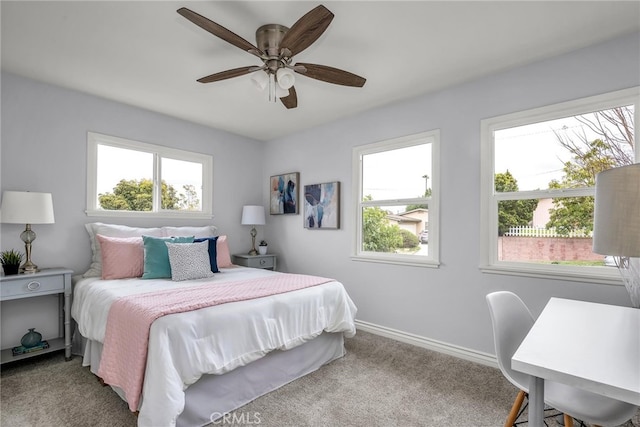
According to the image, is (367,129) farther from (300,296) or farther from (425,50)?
(300,296)

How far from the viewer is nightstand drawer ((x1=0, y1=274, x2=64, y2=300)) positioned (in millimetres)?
2486

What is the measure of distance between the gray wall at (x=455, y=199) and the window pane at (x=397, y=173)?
19 cm

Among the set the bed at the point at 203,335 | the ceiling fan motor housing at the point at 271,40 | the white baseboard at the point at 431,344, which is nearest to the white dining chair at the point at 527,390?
the white baseboard at the point at 431,344

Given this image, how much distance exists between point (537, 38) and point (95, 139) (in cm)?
402

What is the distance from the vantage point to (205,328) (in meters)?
1.92

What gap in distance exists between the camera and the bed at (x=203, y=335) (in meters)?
1.73

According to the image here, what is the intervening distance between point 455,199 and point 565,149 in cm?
90

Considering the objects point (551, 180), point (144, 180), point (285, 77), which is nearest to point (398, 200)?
point (551, 180)

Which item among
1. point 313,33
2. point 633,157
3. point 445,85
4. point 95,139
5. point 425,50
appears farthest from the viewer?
point 95,139

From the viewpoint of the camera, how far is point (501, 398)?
222 centimetres

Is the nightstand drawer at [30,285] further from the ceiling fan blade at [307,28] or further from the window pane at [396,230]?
the window pane at [396,230]

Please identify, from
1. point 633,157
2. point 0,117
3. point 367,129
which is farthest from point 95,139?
point 633,157

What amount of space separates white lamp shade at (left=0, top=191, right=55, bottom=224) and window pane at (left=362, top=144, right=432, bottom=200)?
10.0 ft

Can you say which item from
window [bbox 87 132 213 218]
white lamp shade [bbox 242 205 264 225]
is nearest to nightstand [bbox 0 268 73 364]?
window [bbox 87 132 213 218]
